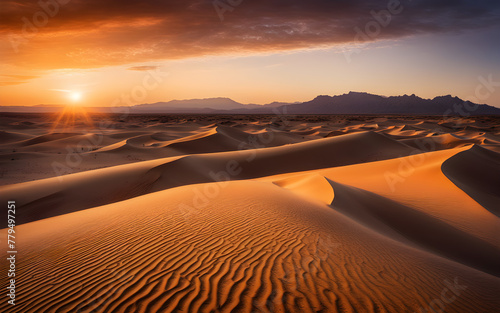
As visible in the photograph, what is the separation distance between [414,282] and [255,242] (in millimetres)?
2364

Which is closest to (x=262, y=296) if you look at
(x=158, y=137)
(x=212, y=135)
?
(x=212, y=135)

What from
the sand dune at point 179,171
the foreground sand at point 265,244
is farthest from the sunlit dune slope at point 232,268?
the sand dune at point 179,171

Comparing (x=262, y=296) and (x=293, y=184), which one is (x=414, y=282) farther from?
(x=293, y=184)

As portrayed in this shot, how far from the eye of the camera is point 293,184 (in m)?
11.5

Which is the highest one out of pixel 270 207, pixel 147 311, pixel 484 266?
pixel 147 311

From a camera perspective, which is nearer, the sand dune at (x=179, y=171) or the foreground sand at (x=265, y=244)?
the foreground sand at (x=265, y=244)

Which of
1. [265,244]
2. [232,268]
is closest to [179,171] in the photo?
[265,244]

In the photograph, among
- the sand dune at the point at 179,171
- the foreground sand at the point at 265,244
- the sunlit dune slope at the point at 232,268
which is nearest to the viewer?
the sunlit dune slope at the point at 232,268
